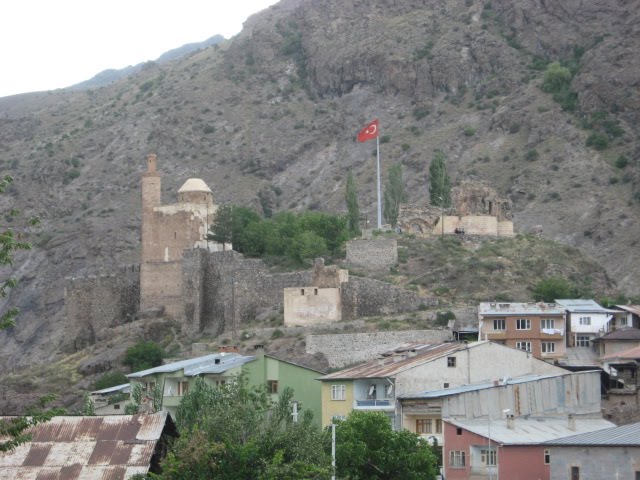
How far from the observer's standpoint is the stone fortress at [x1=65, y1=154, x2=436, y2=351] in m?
93.5

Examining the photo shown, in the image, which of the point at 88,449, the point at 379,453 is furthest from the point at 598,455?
the point at 88,449

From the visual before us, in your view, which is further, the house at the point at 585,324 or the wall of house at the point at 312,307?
the wall of house at the point at 312,307

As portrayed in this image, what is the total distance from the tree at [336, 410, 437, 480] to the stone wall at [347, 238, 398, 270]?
124 feet

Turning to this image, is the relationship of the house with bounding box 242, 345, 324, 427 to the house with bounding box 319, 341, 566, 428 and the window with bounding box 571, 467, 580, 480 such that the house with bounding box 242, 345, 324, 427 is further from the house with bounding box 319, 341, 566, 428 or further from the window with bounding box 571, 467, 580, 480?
the window with bounding box 571, 467, 580, 480

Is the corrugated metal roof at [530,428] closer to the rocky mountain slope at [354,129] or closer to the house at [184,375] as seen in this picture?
the house at [184,375]

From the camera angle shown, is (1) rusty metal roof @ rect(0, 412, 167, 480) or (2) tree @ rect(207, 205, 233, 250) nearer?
(1) rusty metal roof @ rect(0, 412, 167, 480)

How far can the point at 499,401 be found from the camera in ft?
225

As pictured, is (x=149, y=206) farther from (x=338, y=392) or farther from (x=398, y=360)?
(x=338, y=392)

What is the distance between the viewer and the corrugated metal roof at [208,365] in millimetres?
75750

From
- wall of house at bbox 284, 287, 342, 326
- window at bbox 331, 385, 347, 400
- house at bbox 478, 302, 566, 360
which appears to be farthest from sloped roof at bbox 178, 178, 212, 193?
window at bbox 331, 385, 347, 400

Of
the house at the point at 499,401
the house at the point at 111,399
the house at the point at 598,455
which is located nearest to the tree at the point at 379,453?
the house at the point at 598,455

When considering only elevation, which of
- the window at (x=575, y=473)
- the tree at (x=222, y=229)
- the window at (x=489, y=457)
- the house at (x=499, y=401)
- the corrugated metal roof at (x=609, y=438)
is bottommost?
the window at (x=575, y=473)

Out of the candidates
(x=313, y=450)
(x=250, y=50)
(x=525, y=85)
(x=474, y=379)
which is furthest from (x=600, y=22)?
(x=313, y=450)

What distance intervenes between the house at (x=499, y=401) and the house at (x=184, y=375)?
27.6 ft
